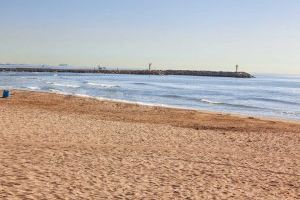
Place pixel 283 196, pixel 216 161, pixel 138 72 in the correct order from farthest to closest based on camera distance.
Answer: pixel 138 72, pixel 216 161, pixel 283 196

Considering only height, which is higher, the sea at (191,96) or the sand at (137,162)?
the sand at (137,162)

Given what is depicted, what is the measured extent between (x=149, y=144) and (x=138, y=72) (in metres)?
160

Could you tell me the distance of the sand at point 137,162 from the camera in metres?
8.22

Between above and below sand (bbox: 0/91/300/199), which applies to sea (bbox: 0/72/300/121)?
below

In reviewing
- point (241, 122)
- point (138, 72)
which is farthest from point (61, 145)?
point (138, 72)

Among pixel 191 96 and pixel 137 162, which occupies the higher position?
pixel 137 162

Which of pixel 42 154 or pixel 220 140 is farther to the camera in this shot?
pixel 220 140

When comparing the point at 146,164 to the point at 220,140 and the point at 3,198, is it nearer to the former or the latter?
the point at 3,198

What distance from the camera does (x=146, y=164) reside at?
10695mm

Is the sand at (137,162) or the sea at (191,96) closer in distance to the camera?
the sand at (137,162)

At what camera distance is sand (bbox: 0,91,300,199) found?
27.0 ft

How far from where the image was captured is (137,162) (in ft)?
35.5

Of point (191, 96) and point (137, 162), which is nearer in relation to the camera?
point (137, 162)

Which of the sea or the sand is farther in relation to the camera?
the sea
